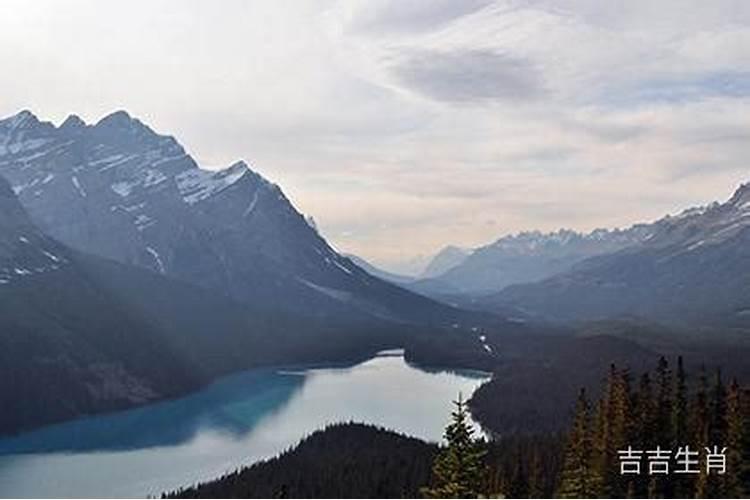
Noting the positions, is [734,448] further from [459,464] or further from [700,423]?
[459,464]

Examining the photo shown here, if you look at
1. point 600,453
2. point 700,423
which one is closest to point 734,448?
point 700,423

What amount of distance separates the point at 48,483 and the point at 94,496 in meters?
18.1

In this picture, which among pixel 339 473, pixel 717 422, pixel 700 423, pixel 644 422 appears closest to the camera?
pixel 700 423

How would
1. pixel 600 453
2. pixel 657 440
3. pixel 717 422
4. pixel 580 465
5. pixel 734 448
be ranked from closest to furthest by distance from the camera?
pixel 734 448, pixel 580 465, pixel 600 453, pixel 717 422, pixel 657 440

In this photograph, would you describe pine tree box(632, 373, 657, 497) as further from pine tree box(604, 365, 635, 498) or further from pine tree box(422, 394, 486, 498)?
pine tree box(422, 394, 486, 498)

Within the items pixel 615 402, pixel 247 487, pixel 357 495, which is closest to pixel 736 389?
pixel 615 402

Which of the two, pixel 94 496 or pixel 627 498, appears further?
pixel 94 496

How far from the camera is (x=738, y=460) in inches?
2616

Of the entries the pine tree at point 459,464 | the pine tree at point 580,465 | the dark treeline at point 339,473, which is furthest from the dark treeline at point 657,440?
the dark treeline at point 339,473

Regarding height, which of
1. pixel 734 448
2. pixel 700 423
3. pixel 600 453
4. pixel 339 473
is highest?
pixel 700 423

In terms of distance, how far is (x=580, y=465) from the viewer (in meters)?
69.9

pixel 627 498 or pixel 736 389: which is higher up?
pixel 736 389

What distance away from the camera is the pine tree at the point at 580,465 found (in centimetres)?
6325

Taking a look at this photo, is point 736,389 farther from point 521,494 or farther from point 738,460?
point 521,494
